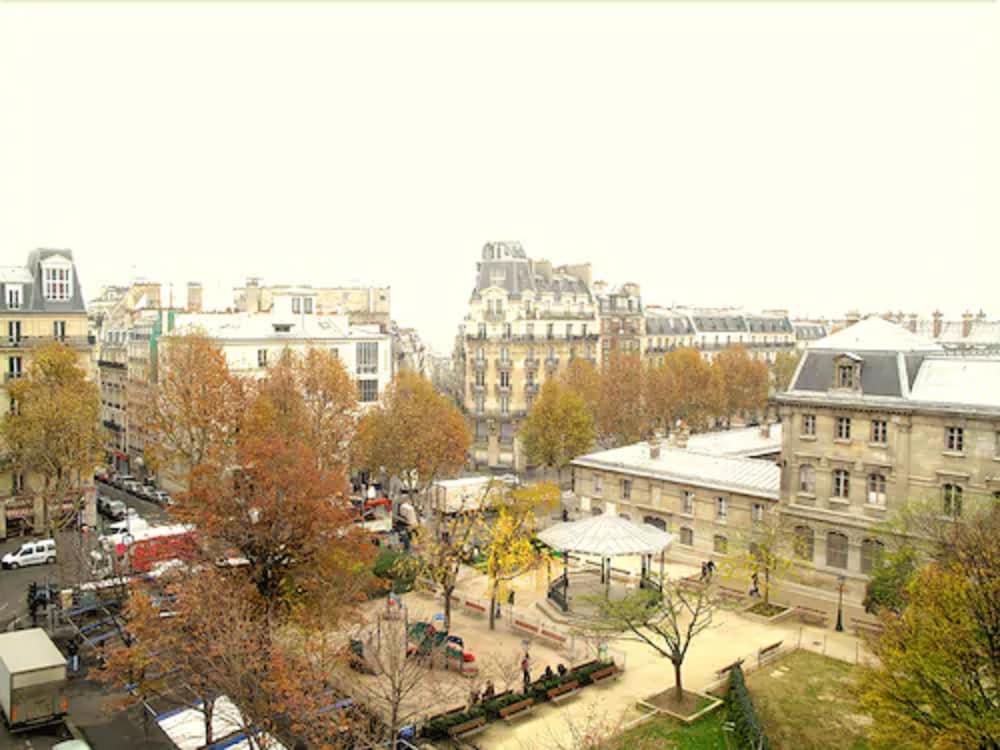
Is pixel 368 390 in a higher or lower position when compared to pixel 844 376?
lower

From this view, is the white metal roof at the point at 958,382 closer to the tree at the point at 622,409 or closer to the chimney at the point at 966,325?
the tree at the point at 622,409

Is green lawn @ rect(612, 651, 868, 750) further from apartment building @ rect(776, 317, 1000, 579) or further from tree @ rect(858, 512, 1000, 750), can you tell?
A: apartment building @ rect(776, 317, 1000, 579)

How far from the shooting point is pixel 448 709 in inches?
1094

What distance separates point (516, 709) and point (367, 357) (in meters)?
43.9

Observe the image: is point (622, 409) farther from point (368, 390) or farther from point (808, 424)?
point (808, 424)

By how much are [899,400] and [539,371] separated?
4705 cm

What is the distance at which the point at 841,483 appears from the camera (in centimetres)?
4019

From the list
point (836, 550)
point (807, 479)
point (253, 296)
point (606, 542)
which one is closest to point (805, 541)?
point (836, 550)

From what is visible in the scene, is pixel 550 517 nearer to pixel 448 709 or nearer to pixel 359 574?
pixel 359 574

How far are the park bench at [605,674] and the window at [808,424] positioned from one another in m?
16.3

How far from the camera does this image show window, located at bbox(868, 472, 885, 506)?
3862cm

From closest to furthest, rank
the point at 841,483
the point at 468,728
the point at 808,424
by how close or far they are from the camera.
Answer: the point at 468,728, the point at 841,483, the point at 808,424

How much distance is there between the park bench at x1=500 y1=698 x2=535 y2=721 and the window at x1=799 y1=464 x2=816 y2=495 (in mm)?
19521

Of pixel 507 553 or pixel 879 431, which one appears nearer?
pixel 507 553
